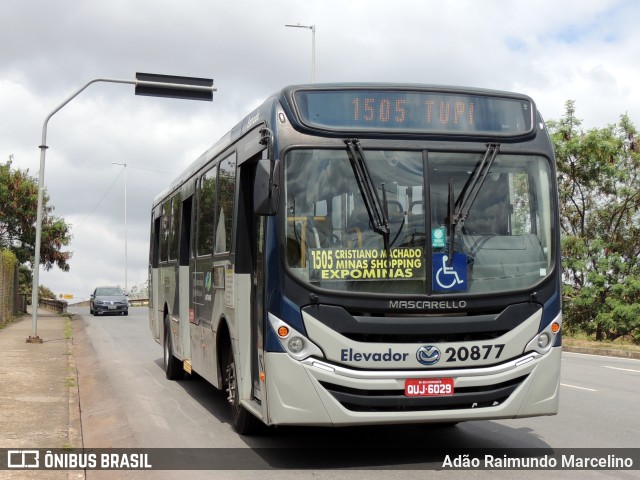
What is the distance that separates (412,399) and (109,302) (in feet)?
124

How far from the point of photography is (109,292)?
45.2 meters

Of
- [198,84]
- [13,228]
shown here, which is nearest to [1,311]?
[13,228]

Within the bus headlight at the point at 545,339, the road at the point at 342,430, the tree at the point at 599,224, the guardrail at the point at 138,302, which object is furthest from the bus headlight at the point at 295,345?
the guardrail at the point at 138,302

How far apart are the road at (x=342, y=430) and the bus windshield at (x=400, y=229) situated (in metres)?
1.66

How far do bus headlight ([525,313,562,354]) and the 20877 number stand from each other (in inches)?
12.4

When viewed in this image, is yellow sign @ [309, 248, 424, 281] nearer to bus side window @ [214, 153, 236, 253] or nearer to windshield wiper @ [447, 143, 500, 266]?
windshield wiper @ [447, 143, 500, 266]

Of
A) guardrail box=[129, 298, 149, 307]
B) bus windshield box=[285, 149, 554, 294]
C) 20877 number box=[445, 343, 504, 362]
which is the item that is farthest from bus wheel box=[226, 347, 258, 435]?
guardrail box=[129, 298, 149, 307]

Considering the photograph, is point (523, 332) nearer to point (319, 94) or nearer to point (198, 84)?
point (319, 94)

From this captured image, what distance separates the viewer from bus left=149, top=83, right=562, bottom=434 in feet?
23.6

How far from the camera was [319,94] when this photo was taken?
777 centimetres

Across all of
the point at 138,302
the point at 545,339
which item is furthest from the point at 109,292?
the point at 545,339

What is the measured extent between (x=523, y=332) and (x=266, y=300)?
7.39ft

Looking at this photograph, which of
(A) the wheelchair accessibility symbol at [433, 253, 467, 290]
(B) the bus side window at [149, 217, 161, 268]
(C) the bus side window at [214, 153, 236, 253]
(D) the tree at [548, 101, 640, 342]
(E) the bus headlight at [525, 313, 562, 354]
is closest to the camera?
(A) the wheelchair accessibility symbol at [433, 253, 467, 290]

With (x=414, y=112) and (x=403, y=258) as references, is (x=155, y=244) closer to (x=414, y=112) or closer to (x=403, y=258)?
(x=414, y=112)
